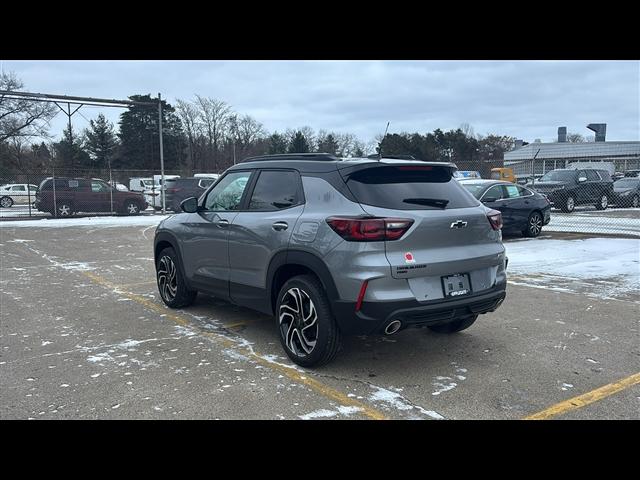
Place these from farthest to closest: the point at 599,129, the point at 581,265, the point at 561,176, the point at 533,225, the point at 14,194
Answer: the point at 599,129 < the point at 14,194 < the point at 561,176 < the point at 533,225 < the point at 581,265

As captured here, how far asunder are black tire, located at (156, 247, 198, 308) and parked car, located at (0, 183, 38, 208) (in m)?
28.9

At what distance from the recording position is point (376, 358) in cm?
469

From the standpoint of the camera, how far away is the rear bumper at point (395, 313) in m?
3.88

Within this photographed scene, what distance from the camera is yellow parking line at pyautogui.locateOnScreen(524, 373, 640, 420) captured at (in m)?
3.51

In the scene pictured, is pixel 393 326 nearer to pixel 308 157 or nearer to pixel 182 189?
pixel 308 157

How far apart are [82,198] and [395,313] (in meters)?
22.6

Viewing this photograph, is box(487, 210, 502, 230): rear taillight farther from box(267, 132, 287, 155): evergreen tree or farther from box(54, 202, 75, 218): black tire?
box(267, 132, 287, 155): evergreen tree

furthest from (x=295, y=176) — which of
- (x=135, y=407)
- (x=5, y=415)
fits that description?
(x=5, y=415)

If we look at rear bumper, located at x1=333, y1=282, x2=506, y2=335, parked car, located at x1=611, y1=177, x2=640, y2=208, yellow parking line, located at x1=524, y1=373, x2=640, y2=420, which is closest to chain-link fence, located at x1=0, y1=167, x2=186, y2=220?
parked car, located at x1=611, y1=177, x2=640, y2=208

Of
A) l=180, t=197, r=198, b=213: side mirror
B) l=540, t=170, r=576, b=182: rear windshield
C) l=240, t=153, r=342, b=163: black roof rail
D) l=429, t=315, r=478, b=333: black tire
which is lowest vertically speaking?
l=429, t=315, r=478, b=333: black tire

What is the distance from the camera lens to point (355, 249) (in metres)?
3.93

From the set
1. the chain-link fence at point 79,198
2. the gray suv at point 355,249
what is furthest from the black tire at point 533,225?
the chain-link fence at point 79,198

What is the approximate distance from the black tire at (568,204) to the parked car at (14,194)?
1137 inches

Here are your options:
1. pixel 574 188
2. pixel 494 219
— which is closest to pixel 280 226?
pixel 494 219
